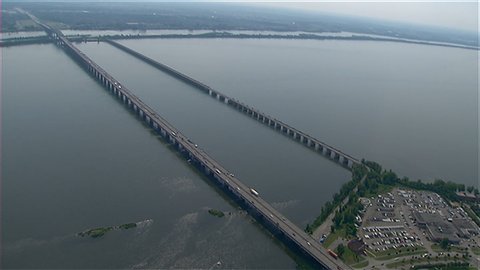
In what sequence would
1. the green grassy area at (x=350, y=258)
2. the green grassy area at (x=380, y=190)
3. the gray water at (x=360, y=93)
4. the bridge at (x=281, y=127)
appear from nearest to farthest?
the green grassy area at (x=350, y=258)
the green grassy area at (x=380, y=190)
the bridge at (x=281, y=127)
the gray water at (x=360, y=93)

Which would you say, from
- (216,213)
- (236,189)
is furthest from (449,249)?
(216,213)

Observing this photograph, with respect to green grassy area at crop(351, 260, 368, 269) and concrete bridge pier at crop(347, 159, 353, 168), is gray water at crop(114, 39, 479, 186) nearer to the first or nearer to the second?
concrete bridge pier at crop(347, 159, 353, 168)

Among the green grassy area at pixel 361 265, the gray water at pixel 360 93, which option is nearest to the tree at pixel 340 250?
the green grassy area at pixel 361 265

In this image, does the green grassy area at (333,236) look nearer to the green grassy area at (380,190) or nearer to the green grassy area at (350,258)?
the green grassy area at (350,258)

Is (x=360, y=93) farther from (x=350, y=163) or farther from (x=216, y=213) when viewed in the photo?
(x=216, y=213)

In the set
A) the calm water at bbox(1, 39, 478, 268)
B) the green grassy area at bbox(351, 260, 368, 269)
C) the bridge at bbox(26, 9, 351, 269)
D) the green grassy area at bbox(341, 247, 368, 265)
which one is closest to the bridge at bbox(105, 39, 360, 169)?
the calm water at bbox(1, 39, 478, 268)

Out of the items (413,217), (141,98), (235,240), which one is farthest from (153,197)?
(141,98)

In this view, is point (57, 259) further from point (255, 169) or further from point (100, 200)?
point (255, 169)
